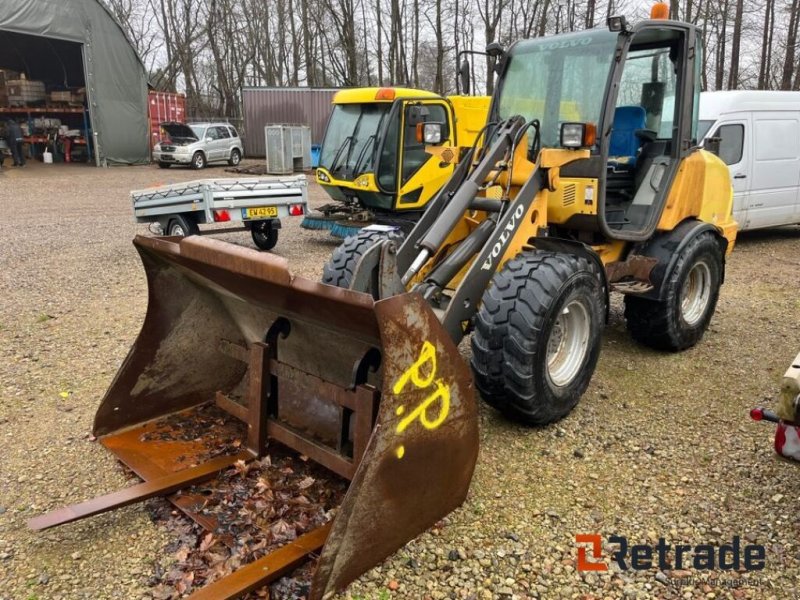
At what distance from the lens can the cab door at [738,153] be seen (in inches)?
368

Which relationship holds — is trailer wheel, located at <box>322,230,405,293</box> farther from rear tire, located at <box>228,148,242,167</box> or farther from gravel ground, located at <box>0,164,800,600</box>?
rear tire, located at <box>228,148,242,167</box>

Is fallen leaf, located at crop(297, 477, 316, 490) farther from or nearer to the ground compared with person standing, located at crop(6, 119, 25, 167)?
nearer to the ground

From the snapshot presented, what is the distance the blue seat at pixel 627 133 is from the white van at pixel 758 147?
15.0 feet

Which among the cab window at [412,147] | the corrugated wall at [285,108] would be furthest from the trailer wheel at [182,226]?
the corrugated wall at [285,108]

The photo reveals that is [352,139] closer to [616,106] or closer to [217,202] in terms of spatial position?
[217,202]

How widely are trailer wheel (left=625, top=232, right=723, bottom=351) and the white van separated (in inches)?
173

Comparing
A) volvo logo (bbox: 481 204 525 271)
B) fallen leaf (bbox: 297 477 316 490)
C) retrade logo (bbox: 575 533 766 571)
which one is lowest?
retrade logo (bbox: 575 533 766 571)

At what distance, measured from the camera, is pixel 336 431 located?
3465 millimetres

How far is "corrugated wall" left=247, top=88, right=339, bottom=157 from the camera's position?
25.5 metres

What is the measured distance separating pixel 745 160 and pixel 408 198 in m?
4.89

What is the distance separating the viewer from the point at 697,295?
5.48 m

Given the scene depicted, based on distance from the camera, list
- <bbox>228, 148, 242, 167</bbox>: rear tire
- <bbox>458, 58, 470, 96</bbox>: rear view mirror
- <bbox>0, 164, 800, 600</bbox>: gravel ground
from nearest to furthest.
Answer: <bbox>0, 164, 800, 600</bbox>: gravel ground → <bbox>458, 58, 470, 96</bbox>: rear view mirror → <bbox>228, 148, 242, 167</bbox>: rear tire

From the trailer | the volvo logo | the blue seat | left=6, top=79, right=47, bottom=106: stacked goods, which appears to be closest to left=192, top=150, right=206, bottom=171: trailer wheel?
left=6, top=79, right=47, bottom=106: stacked goods

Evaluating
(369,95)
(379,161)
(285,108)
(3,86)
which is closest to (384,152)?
(379,161)
